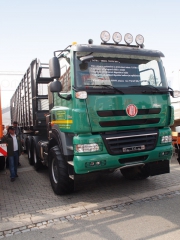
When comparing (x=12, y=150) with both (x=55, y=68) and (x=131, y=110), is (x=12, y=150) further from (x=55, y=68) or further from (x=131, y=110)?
(x=131, y=110)

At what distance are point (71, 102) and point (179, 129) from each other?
3629mm

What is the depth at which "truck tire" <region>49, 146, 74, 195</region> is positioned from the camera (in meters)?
4.49

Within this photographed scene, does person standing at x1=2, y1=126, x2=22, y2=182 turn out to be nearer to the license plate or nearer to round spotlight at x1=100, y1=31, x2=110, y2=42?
the license plate

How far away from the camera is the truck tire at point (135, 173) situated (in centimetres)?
528

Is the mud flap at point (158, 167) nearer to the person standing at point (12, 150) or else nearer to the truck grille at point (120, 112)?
the truck grille at point (120, 112)

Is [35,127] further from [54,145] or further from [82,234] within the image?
[82,234]

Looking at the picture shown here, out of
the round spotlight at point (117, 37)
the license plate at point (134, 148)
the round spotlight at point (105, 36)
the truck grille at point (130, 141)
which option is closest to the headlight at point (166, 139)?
the truck grille at point (130, 141)

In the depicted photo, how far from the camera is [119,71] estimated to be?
4.28 meters

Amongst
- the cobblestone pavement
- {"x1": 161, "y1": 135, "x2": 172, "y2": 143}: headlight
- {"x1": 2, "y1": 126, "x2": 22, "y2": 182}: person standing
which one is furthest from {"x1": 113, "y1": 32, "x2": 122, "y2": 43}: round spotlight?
{"x1": 2, "y1": 126, "x2": 22, "y2": 182}: person standing

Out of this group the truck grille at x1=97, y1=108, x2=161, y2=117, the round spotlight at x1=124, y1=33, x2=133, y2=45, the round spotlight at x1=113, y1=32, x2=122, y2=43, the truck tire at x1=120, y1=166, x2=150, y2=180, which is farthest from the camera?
the truck tire at x1=120, y1=166, x2=150, y2=180

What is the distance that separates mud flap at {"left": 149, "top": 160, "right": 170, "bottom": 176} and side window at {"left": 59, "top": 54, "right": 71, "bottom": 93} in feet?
7.27

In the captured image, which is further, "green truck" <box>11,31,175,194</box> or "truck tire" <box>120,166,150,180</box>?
"truck tire" <box>120,166,150,180</box>

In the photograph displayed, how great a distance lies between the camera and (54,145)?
5094 mm

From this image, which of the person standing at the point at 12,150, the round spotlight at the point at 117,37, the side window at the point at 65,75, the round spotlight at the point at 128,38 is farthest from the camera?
the person standing at the point at 12,150
